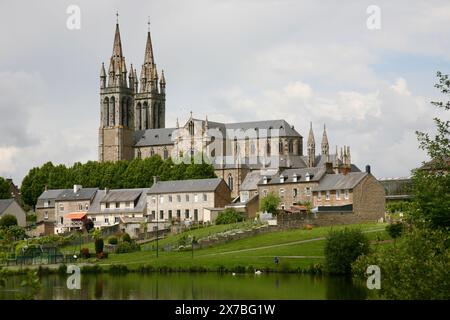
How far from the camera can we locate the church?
490 feet

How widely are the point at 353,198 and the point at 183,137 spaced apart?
6557 centimetres

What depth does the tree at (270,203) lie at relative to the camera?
10511 centimetres

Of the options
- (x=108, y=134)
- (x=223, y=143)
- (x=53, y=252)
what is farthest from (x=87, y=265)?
(x=108, y=134)

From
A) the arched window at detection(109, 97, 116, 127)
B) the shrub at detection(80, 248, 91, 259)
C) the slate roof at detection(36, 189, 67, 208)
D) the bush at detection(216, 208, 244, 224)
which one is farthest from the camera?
the arched window at detection(109, 97, 116, 127)

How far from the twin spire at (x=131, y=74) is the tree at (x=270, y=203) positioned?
78.7 metres

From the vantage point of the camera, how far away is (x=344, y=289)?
183 feet

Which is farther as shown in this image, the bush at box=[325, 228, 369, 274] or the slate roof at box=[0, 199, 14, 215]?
the slate roof at box=[0, 199, 14, 215]

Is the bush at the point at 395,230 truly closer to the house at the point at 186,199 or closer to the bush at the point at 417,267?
the bush at the point at 417,267

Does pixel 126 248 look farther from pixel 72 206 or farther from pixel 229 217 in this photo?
pixel 72 206

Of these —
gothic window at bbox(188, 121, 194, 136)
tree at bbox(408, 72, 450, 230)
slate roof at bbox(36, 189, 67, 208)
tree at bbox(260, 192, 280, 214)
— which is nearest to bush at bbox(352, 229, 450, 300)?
tree at bbox(408, 72, 450, 230)

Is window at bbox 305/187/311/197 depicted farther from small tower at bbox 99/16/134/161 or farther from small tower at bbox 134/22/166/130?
small tower at bbox 134/22/166/130

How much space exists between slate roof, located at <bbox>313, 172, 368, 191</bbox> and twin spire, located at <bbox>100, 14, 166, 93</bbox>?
82.9 metres

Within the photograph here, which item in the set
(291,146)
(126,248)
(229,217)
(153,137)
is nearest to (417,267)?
(126,248)
